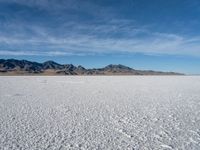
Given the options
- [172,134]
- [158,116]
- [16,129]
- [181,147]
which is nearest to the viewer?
[181,147]

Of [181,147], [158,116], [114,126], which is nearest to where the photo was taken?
[181,147]

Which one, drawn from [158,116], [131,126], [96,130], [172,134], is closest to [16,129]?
[96,130]

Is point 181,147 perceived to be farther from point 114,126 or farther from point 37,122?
point 37,122

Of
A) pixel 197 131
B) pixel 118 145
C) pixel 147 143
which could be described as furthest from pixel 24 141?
pixel 197 131

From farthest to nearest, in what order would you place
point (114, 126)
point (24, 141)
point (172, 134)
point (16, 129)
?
point (114, 126) < point (16, 129) < point (172, 134) < point (24, 141)

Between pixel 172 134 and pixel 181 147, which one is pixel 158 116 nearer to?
pixel 172 134

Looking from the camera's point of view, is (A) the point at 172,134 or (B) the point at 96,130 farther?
(B) the point at 96,130

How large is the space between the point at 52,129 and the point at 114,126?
145cm

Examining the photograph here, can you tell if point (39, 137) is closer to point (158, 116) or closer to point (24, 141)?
point (24, 141)

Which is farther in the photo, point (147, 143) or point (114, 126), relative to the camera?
point (114, 126)

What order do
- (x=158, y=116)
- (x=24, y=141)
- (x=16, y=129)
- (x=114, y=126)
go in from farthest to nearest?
(x=158, y=116) < (x=114, y=126) < (x=16, y=129) < (x=24, y=141)

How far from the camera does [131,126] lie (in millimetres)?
5172

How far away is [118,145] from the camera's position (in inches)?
156

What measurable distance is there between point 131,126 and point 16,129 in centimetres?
266
